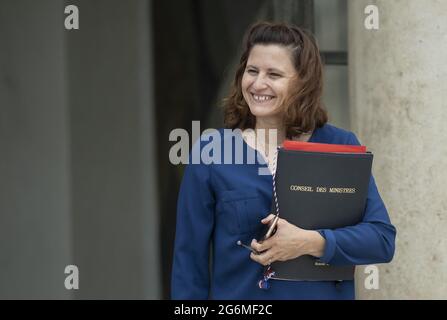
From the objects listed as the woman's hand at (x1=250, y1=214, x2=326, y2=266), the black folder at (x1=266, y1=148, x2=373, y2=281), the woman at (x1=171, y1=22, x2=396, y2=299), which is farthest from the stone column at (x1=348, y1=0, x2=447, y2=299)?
the woman's hand at (x1=250, y1=214, x2=326, y2=266)

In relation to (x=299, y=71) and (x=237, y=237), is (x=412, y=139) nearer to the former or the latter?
(x=299, y=71)

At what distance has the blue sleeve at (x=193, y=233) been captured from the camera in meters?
2.51

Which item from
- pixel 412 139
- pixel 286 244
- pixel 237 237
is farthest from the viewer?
pixel 412 139

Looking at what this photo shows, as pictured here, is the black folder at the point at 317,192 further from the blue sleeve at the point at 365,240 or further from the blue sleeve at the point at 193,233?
the blue sleeve at the point at 193,233

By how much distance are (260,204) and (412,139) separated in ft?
4.82

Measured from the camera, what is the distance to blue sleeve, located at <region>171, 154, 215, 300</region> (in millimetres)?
2514

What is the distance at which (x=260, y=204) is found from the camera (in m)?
2.46

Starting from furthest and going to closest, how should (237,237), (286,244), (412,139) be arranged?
(412,139) < (237,237) < (286,244)

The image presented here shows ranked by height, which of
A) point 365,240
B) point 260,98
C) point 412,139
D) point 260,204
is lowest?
point 365,240

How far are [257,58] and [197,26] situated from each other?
6565 mm

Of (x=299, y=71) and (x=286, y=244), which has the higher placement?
(x=299, y=71)

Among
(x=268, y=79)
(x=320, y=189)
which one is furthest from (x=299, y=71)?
(x=320, y=189)

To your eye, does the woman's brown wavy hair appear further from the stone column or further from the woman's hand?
the stone column
